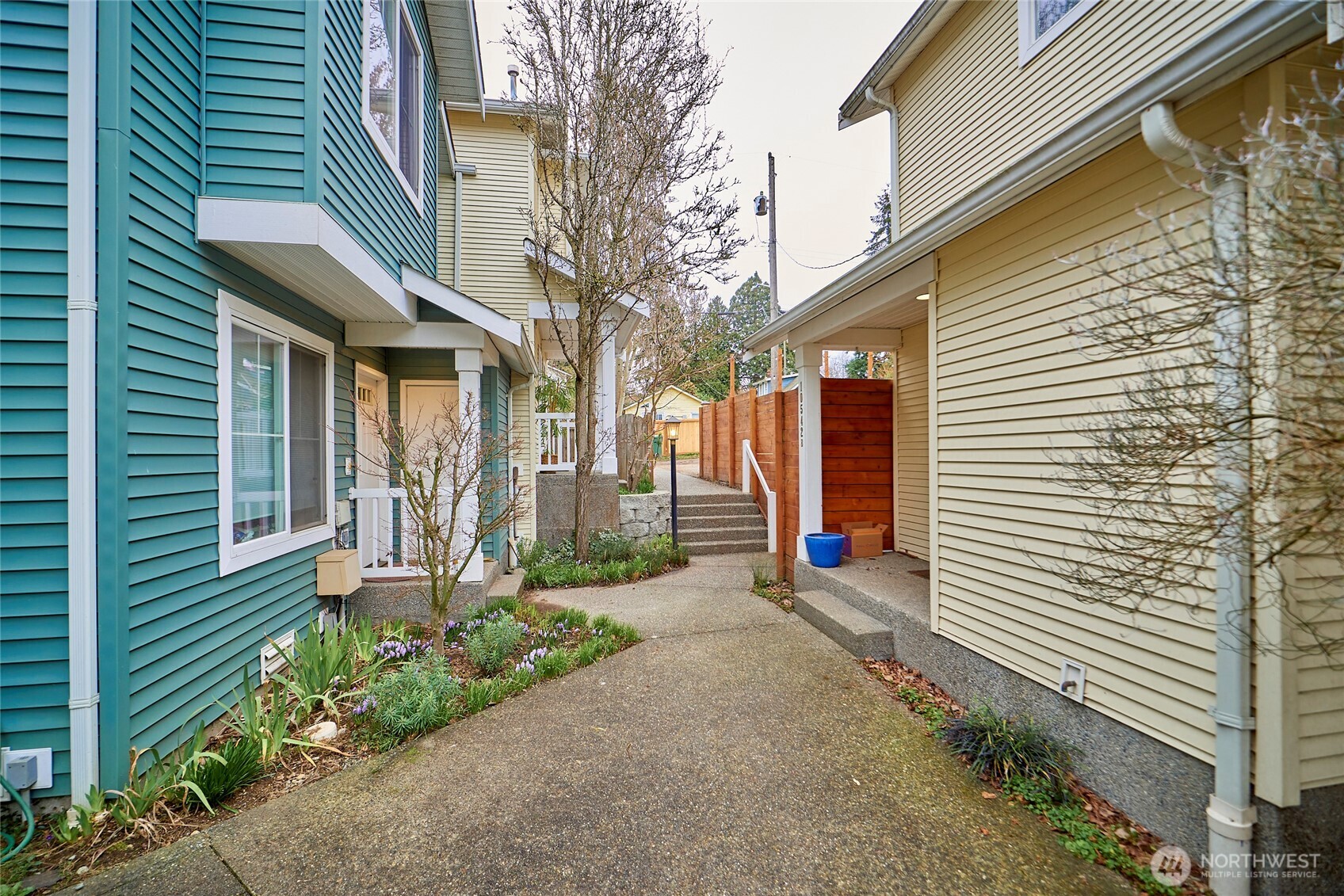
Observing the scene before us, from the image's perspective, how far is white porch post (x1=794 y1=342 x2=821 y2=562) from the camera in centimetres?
600

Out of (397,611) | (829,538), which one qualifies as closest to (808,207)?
(829,538)

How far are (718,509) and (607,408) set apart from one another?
2.65m

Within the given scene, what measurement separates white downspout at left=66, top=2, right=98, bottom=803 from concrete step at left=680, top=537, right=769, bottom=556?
655cm

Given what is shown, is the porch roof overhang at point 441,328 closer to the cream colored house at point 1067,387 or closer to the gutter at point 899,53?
the cream colored house at point 1067,387

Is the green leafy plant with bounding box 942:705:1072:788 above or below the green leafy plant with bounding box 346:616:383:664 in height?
below

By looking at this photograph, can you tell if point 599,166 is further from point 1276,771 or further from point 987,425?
point 1276,771

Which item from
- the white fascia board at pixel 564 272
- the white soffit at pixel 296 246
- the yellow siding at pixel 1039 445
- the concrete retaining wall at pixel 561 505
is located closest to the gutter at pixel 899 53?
the yellow siding at pixel 1039 445

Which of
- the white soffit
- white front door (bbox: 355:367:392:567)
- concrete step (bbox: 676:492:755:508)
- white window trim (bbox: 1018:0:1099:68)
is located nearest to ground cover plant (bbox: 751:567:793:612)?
concrete step (bbox: 676:492:755:508)

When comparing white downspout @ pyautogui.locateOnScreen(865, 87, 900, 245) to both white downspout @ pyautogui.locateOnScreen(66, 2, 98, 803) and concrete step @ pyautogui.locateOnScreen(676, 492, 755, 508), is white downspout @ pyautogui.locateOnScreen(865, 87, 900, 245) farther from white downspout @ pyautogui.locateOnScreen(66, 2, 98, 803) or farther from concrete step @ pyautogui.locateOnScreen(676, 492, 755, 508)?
white downspout @ pyautogui.locateOnScreen(66, 2, 98, 803)

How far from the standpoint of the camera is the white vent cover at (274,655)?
3.71 meters

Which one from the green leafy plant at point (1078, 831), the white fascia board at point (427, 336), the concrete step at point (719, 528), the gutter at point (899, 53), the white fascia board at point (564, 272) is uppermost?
the gutter at point (899, 53)

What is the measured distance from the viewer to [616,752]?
3178 mm

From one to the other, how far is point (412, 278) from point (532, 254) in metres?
3.46

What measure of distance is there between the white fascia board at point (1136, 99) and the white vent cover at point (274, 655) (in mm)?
5169
